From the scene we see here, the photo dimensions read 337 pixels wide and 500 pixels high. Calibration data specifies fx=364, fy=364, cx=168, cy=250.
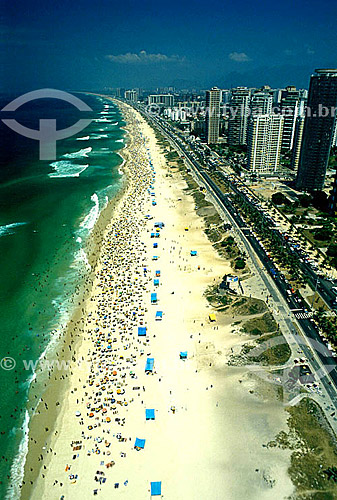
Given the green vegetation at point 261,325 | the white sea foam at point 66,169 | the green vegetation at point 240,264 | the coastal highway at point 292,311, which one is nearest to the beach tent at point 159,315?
the green vegetation at point 261,325

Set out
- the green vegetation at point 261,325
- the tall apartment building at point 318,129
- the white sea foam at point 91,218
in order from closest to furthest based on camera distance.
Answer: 1. the green vegetation at point 261,325
2. the white sea foam at point 91,218
3. the tall apartment building at point 318,129

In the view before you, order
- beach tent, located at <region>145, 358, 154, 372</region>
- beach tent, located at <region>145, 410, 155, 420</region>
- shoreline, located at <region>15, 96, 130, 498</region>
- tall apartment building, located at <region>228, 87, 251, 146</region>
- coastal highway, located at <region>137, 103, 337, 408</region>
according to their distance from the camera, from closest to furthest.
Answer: shoreline, located at <region>15, 96, 130, 498</region>
beach tent, located at <region>145, 410, 155, 420</region>
coastal highway, located at <region>137, 103, 337, 408</region>
beach tent, located at <region>145, 358, 154, 372</region>
tall apartment building, located at <region>228, 87, 251, 146</region>

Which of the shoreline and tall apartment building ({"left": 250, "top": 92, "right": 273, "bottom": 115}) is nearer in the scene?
the shoreline

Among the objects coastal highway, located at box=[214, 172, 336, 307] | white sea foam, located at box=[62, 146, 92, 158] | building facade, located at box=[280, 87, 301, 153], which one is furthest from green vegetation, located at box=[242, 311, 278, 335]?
white sea foam, located at box=[62, 146, 92, 158]

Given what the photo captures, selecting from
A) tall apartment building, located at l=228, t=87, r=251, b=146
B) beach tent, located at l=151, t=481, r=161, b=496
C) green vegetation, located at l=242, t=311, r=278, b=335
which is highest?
tall apartment building, located at l=228, t=87, r=251, b=146

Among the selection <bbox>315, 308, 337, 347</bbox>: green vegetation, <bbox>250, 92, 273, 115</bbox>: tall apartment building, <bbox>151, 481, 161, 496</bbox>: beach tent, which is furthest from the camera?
<bbox>250, 92, 273, 115</bbox>: tall apartment building

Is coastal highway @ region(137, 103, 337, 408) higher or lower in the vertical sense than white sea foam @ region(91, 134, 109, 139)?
lower

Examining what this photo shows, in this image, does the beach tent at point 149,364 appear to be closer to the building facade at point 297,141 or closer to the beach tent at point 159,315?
the beach tent at point 159,315

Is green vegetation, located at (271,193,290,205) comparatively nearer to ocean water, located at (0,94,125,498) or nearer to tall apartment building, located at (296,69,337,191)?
tall apartment building, located at (296,69,337,191)
